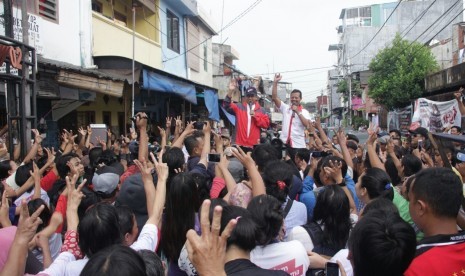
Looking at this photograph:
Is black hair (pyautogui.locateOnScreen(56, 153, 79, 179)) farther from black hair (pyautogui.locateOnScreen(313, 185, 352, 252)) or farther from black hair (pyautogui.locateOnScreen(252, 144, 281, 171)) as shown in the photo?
black hair (pyautogui.locateOnScreen(313, 185, 352, 252))

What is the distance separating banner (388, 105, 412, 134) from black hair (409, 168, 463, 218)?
16851 mm

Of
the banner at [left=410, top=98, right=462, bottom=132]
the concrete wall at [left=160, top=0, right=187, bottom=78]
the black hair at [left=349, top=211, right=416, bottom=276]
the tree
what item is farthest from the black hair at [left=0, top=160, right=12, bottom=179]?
the tree

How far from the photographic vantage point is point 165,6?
53.2 ft

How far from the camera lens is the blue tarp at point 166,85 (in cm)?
1004

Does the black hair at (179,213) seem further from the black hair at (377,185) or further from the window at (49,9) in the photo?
the window at (49,9)

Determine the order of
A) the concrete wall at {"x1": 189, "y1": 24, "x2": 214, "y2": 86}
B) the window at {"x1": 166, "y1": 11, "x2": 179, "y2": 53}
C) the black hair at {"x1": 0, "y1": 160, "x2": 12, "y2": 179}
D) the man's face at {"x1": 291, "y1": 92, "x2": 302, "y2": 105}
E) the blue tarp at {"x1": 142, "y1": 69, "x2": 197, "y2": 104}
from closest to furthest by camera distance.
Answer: the black hair at {"x1": 0, "y1": 160, "x2": 12, "y2": 179}
the man's face at {"x1": 291, "y1": 92, "x2": 302, "y2": 105}
the blue tarp at {"x1": 142, "y1": 69, "x2": 197, "y2": 104}
the window at {"x1": 166, "y1": 11, "x2": 179, "y2": 53}
the concrete wall at {"x1": 189, "y1": 24, "x2": 214, "y2": 86}

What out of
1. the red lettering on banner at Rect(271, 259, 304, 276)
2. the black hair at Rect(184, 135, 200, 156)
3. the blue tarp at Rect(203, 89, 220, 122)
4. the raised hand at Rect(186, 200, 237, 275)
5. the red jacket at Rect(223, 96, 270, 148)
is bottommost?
the red lettering on banner at Rect(271, 259, 304, 276)

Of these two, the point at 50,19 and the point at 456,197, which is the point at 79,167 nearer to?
the point at 456,197

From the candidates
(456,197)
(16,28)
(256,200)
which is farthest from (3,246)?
(16,28)

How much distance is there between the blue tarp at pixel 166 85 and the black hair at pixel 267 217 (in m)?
7.62

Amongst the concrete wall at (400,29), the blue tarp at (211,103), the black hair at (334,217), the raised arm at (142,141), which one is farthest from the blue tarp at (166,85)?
the concrete wall at (400,29)

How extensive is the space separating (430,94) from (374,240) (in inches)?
798

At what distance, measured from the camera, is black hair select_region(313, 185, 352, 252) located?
3.12 m

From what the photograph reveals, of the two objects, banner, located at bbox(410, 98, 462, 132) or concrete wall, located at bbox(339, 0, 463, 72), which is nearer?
banner, located at bbox(410, 98, 462, 132)
